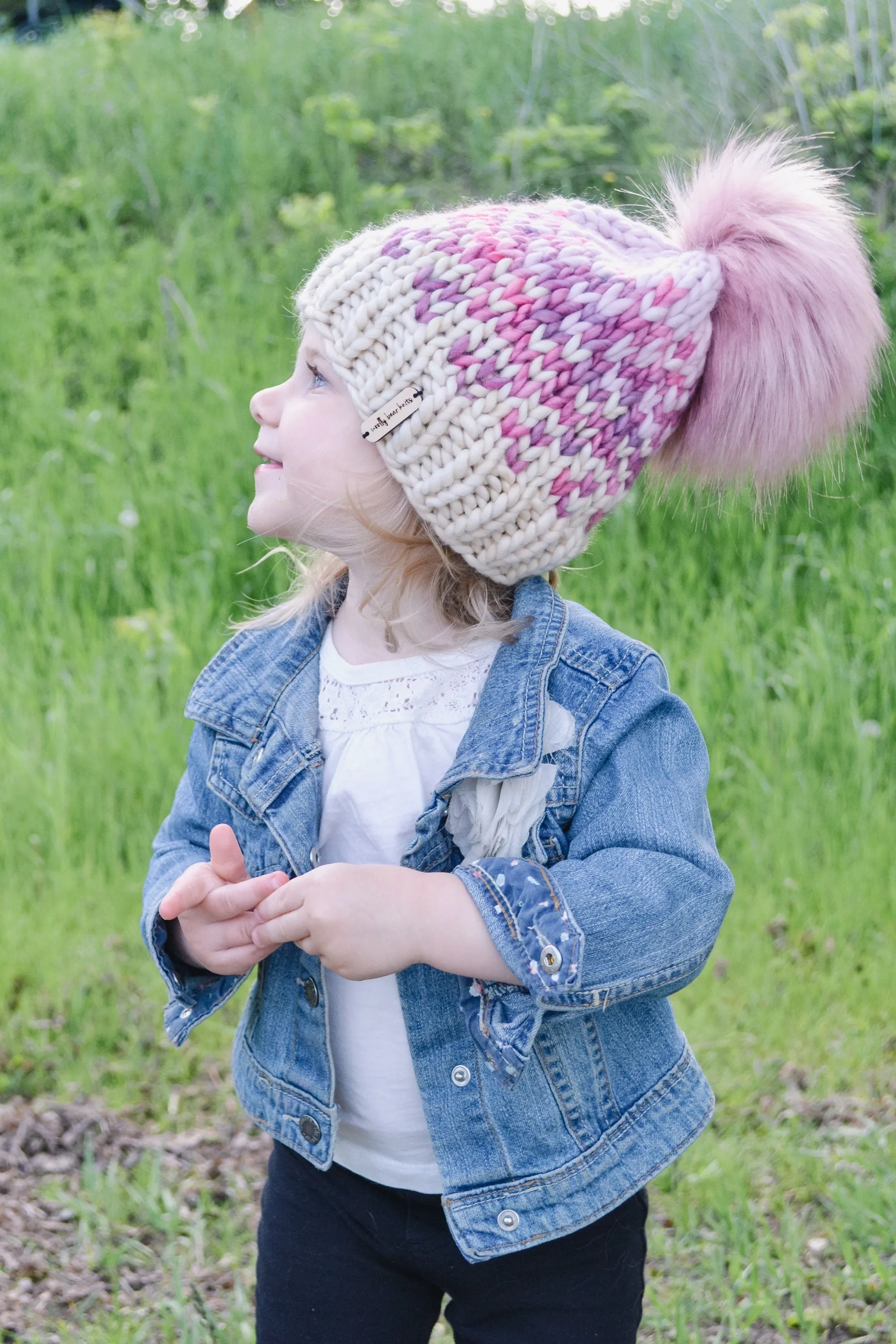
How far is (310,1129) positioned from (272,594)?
2564mm

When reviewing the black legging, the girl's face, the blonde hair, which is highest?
the girl's face

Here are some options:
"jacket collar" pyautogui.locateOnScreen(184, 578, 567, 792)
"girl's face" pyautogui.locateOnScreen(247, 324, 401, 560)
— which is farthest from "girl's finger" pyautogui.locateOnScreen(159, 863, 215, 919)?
"girl's face" pyautogui.locateOnScreen(247, 324, 401, 560)

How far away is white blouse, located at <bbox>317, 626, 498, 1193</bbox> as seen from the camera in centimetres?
155

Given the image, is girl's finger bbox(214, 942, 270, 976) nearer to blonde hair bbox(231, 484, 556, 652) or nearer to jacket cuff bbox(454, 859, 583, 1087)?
jacket cuff bbox(454, 859, 583, 1087)

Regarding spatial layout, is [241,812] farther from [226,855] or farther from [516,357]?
[516,357]

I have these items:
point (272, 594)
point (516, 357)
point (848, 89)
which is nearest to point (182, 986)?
point (516, 357)

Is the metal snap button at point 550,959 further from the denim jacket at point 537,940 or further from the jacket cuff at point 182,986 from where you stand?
the jacket cuff at point 182,986

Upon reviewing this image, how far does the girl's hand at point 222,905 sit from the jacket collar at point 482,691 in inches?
8.2

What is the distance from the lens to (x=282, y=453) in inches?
62.4

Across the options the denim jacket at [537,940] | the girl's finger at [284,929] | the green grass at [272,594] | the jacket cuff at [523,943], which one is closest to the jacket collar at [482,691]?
the denim jacket at [537,940]

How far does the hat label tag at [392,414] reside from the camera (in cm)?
147

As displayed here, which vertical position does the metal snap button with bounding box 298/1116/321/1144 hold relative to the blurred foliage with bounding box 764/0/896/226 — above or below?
below

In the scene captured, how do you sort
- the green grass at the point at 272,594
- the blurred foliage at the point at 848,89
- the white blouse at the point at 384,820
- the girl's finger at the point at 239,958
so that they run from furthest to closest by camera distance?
the blurred foliage at the point at 848,89, the green grass at the point at 272,594, the white blouse at the point at 384,820, the girl's finger at the point at 239,958

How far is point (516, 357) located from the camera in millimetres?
1437
